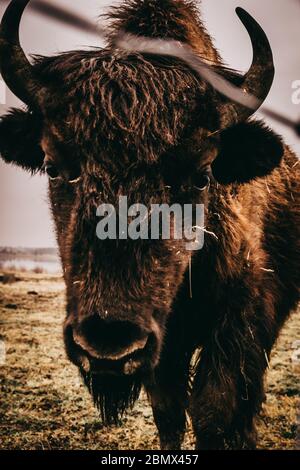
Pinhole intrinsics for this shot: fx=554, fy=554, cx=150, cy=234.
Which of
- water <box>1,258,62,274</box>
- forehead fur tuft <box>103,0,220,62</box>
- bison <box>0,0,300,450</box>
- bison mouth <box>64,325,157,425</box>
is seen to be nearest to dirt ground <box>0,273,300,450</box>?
bison <box>0,0,300,450</box>

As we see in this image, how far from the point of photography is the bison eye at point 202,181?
322 centimetres

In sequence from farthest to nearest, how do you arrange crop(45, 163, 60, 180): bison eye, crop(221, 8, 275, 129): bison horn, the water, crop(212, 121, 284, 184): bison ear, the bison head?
the water < crop(212, 121, 284, 184): bison ear < crop(221, 8, 275, 129): bison horn < crop(45, 163, 60, 180): bison eye < the bison head

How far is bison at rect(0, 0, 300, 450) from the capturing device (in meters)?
2.71

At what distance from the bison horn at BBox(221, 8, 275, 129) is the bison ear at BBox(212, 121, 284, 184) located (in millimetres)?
125

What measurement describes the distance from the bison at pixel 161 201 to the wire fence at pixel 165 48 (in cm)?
7

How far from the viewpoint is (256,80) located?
339 cm

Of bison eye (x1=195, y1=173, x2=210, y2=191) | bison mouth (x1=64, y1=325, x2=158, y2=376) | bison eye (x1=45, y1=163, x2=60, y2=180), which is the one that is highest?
bison eye (x1=45, y1=163, x2=60, y2=180)

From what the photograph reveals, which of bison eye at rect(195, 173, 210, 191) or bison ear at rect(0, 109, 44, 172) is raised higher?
bison ear at rect(0, 109, 44, 172)

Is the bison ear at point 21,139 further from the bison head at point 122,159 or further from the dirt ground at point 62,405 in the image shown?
the dirt ground at point 62,405

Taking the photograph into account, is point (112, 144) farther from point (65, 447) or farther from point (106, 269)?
point (65, 447)

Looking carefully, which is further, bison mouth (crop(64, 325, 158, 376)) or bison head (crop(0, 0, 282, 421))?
bison head (crop(0, 0, 282, 421))

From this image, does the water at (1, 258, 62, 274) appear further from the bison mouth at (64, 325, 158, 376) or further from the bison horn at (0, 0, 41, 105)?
the bison mouth at (64, 325, 158, 376)
